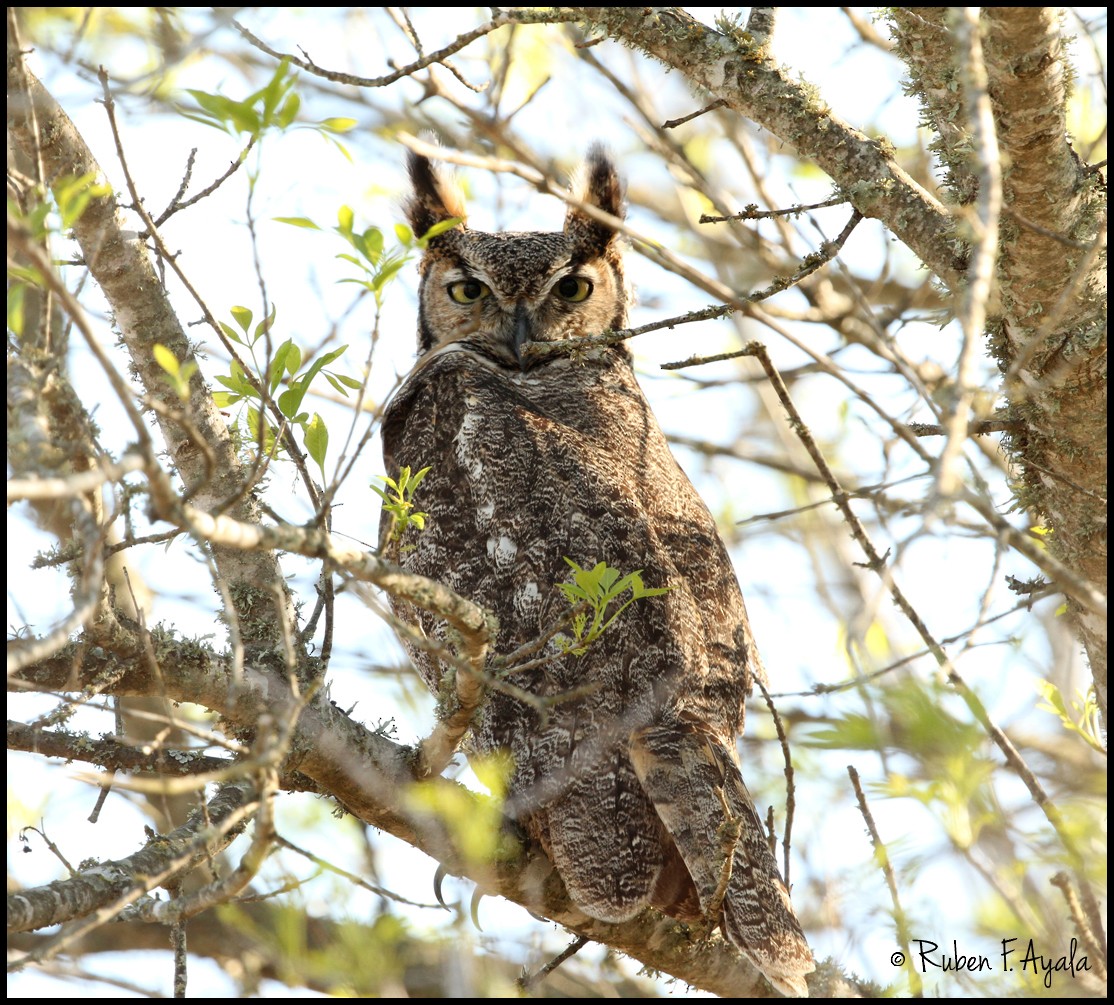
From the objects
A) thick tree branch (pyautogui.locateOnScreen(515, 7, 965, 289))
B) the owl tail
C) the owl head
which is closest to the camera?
thick tree branch (pyautogui.locateOnScreen(515, 7, 965, 289))

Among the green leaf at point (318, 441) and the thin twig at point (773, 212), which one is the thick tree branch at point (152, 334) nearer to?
the green leaf at point (318, 441)

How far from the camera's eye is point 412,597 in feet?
6.79

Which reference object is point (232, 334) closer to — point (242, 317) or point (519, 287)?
point (242, 317)

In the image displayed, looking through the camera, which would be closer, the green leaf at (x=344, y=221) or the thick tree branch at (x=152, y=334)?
the green leaf at (x=344, y=221)

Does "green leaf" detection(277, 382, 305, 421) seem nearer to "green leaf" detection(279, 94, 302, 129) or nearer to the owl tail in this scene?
"green leaf" detection(279, 94, 302, 129)

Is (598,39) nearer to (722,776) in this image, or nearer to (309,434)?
(309,434)

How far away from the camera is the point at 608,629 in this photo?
3.49 meters

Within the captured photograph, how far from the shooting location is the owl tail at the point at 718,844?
2965 mm

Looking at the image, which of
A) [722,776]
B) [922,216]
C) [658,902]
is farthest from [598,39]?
[658,902]

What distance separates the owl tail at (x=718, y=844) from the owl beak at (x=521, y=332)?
6.32 ft

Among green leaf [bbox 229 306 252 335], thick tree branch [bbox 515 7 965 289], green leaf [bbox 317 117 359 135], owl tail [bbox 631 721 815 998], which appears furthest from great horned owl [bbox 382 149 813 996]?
green leaf [bbox 317 117 359 135]

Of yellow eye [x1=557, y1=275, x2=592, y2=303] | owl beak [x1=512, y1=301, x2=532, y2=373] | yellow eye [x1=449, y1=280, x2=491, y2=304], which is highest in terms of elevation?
yellow eye [x1=557, y1=275, x2=592, y2=303]

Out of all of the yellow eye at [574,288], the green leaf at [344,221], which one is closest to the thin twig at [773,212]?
the green leaf at [344,221]

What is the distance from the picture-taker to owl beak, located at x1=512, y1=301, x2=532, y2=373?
4688mm
